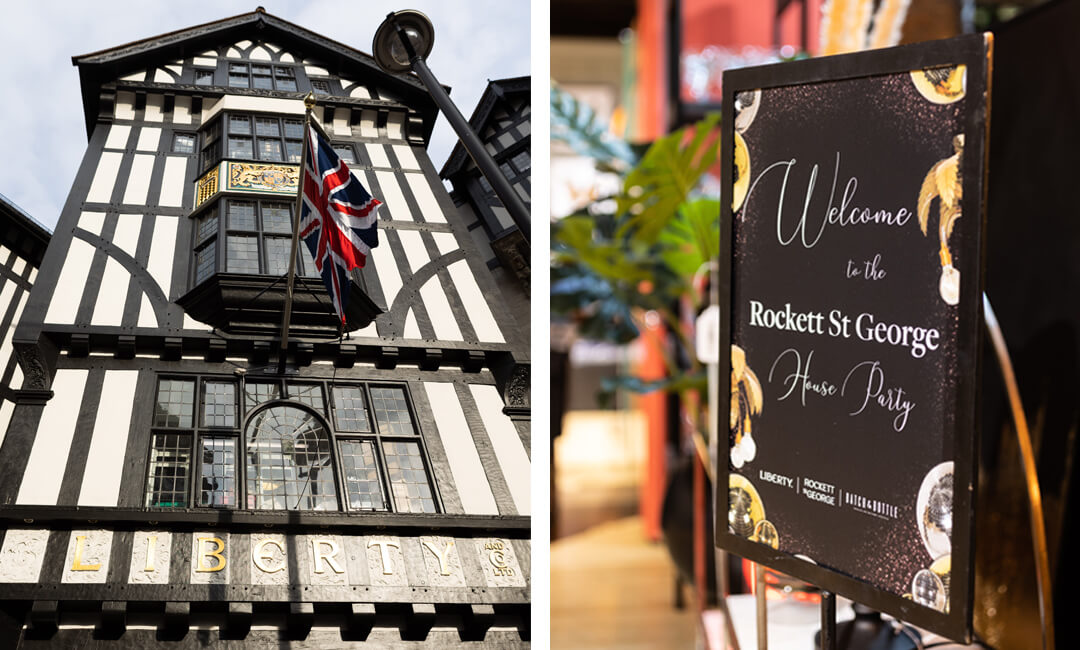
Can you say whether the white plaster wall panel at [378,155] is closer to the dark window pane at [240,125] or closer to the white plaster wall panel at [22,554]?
the dark window pane at [240,125]

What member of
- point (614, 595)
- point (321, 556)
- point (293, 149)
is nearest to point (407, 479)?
point (321, 556)

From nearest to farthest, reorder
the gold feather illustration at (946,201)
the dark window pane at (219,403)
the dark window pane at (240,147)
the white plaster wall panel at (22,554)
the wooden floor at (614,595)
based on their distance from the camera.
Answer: the gold feather illustration at (946,201), the white plaster wall panel at (22,554), the dark window pane at (219,403), the dark window pane at (240,147), the wooden floor at (614,595)

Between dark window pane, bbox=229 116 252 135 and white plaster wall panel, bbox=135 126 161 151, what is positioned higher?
dark window pane, bbox=229 116 252 135

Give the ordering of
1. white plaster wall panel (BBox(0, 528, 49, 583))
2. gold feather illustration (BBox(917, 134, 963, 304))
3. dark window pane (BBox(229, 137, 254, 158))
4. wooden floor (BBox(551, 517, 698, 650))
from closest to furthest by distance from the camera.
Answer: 1. gold feather illustration (BBox(917, 134, 963, 304))
2. white plaster wall panel (BBox(0, 528, 49, 583))
3. dark window pane (BBox(229, 137, 254, 158))
4. wooden floor (BBox(551, 517, 698, 650))

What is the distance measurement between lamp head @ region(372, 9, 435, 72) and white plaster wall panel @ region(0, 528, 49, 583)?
945 millimetres

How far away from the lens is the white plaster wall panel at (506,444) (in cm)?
135

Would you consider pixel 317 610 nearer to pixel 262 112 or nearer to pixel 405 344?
pixel 405 344

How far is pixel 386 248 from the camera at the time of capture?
1.39 meters

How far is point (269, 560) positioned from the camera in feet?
4.00

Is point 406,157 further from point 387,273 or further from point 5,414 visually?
point 5,414

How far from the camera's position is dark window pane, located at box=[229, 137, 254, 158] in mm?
1357

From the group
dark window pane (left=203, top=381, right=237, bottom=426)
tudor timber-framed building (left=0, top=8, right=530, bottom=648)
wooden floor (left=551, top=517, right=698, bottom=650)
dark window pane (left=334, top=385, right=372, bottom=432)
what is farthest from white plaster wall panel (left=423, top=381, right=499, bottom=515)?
wooden floor (left=551, top=517, right=698, bottom=650)

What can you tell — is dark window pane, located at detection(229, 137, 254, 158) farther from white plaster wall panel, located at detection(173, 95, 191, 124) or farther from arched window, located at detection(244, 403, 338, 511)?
arched window, located at detection(244, 403, 338, 511)

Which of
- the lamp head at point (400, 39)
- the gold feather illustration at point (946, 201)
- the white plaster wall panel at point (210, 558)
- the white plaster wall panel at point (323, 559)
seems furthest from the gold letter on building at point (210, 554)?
the gold feather illustration at point (946, 201)
